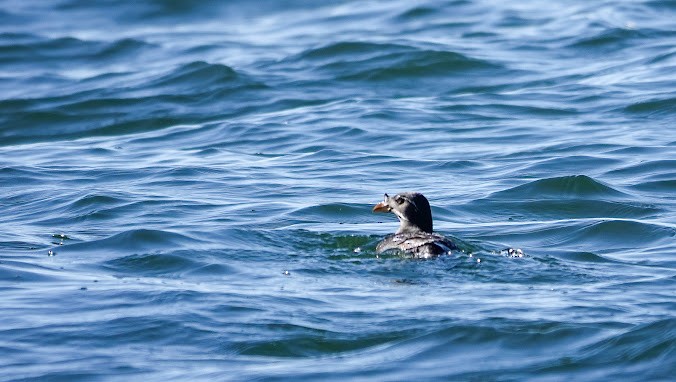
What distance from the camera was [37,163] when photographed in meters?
15.7

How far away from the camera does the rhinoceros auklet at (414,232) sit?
9.92 metres

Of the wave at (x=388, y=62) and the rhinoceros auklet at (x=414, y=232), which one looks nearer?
the rhinoceros auklet at (x=414, y=232)

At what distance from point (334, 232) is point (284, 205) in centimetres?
146

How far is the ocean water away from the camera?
7.99 metres

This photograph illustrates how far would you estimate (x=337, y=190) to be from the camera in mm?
13461

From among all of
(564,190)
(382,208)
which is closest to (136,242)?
(382,208)

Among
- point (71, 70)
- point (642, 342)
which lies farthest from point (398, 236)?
point (71, 70)

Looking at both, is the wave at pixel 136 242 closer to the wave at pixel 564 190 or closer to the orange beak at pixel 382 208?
the orange beak at pixel 382 208

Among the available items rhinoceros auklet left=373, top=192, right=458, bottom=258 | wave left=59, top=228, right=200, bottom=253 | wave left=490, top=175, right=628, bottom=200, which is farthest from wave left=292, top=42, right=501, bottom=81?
wave left=59, top=228, right=200, bottom=253

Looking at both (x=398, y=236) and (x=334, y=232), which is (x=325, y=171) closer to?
(x=334, y=232)

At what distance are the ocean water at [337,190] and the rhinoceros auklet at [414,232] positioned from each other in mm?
164

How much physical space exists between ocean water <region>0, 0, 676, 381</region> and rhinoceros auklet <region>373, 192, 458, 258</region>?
6.5 inches

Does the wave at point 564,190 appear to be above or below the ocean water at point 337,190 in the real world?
below

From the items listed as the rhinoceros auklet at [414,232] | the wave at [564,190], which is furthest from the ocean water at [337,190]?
the rhinoceros auklet at [414,232]
